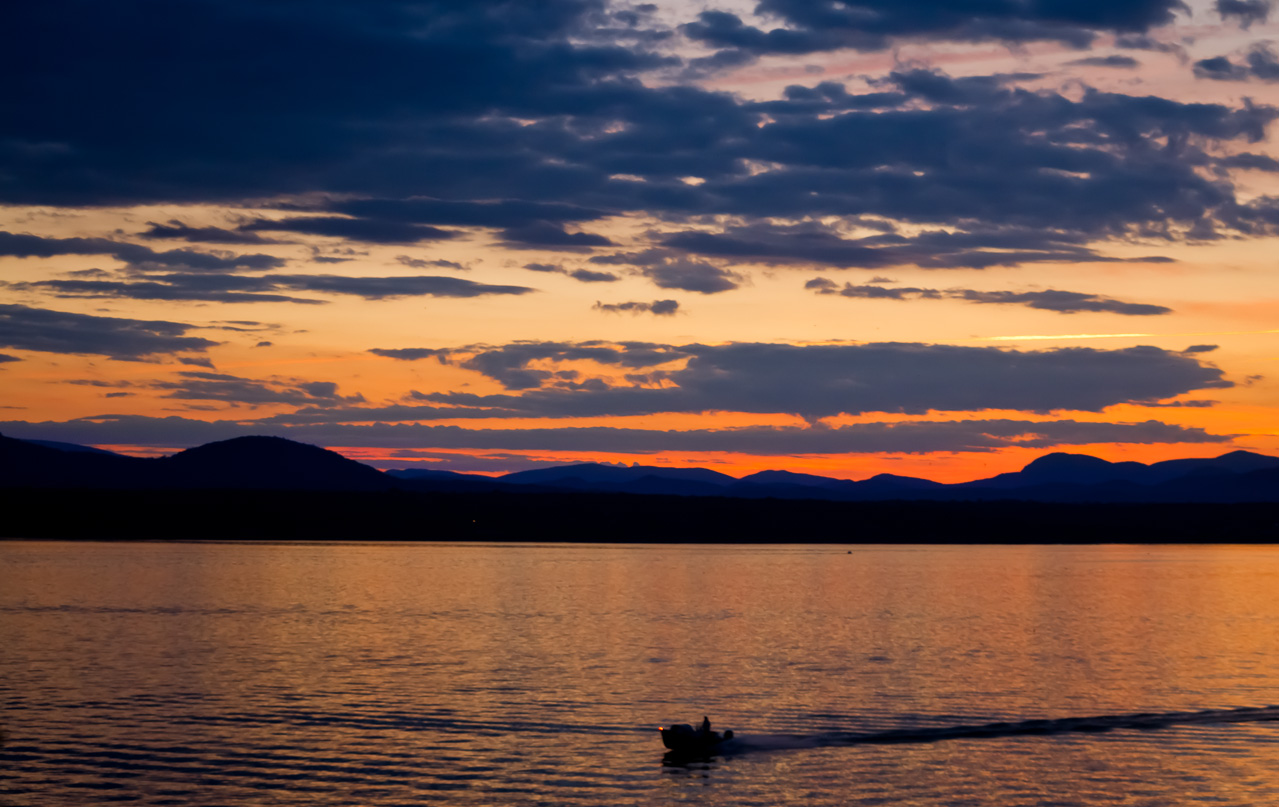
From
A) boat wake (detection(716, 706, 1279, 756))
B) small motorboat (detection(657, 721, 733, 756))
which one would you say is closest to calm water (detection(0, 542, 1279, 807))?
boat wake (detection(716, 706, 1279, 756))

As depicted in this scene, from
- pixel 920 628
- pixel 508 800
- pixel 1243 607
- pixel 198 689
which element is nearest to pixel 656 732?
pixel 508 800

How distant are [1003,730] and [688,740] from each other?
14.9m

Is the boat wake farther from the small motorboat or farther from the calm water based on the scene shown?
the small motorboat

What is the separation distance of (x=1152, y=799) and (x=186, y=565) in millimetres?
152997

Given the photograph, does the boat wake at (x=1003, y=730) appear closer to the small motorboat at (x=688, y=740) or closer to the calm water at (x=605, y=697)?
the calm water at (x=605, y=697)

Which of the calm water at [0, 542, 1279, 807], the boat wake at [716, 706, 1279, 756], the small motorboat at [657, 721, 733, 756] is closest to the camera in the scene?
the calm water at [0, 542, 1279, 807]

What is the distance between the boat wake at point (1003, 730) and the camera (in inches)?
1879

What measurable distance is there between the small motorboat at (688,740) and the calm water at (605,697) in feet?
3.65

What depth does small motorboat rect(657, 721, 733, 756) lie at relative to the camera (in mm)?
44906

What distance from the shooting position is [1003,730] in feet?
168

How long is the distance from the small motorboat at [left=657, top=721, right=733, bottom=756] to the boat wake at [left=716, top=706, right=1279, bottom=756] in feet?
2.32

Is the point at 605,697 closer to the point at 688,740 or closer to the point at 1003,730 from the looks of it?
the point at 688,740

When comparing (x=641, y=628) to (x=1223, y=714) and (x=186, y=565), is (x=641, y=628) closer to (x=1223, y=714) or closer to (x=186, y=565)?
(x=1223, y=714)

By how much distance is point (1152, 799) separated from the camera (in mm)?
39531
